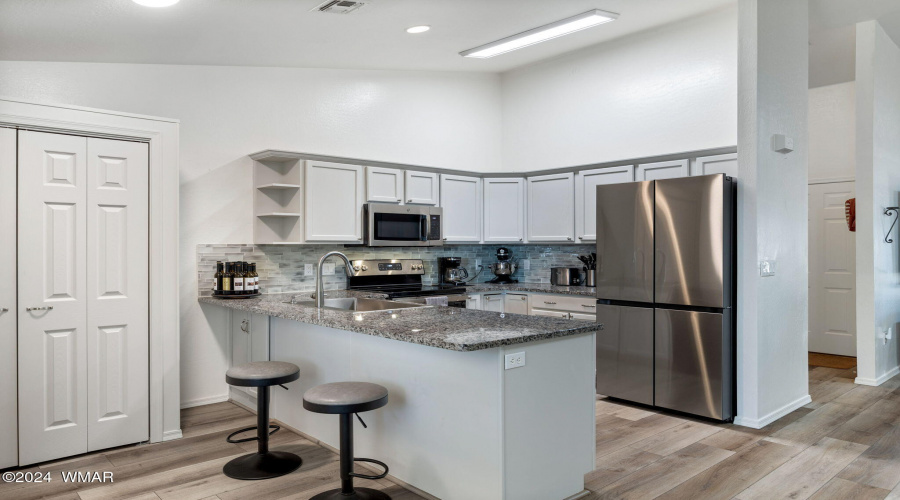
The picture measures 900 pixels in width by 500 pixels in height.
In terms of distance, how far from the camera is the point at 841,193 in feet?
20.0

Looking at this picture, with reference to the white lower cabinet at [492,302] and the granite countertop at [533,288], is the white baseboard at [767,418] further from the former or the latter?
the white lower cabinet at [492,302]

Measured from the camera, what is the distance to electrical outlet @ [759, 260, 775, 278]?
379cm

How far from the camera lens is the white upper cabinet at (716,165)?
4.45 m

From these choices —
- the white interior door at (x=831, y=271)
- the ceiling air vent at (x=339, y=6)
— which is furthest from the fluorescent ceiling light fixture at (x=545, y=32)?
the white interior door at (x=831, y=271)

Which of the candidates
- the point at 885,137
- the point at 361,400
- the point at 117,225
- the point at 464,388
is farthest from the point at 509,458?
the point at 885,137

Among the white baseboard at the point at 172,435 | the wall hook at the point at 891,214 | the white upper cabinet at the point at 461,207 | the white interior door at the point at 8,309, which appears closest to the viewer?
the white interior door at the point at 8,309

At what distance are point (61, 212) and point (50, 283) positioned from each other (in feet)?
1.29

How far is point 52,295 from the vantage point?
3217 millimetres

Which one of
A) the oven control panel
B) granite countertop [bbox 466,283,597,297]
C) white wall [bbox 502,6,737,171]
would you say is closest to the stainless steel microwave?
the oven control panel

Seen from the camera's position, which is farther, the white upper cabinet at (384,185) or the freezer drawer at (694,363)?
the white upper cabinet at (384,185)

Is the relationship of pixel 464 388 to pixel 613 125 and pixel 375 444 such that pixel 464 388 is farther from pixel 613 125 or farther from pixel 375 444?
pixel 613 125

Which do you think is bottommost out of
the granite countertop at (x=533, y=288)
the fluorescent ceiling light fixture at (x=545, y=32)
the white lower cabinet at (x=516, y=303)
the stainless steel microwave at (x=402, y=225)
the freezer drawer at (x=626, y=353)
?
the freezer drawer at (x=626, y=353)

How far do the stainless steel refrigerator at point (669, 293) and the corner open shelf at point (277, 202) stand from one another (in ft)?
7.67

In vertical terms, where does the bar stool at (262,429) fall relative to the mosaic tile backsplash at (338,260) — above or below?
below
